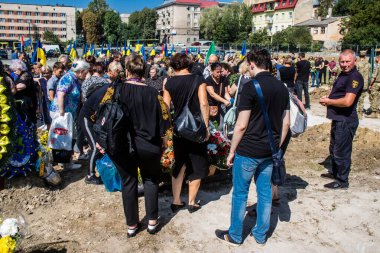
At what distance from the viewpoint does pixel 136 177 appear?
141 inches

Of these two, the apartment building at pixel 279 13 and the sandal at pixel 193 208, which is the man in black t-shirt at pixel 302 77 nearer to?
the sandal at pixel 193 208

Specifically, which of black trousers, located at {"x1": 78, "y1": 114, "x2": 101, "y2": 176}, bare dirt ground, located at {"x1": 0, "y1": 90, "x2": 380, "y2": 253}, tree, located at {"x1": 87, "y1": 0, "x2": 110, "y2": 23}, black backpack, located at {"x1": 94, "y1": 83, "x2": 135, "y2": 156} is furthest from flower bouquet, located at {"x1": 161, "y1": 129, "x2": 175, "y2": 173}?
tree, located at {"x1": 87, "y1": 0, "x2": 110, "y2": 23}

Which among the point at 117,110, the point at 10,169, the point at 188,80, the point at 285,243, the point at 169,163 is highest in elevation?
the point at 188,80

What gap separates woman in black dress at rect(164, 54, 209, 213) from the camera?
3943mm

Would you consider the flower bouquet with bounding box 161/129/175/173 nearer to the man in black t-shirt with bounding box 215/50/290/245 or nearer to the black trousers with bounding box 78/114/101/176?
the man in black t-shirt with bounding box 215/50/290/245

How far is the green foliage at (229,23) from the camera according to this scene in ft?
230

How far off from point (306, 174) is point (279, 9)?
3194 inches

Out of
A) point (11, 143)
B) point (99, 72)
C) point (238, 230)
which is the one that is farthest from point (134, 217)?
point (99, 72)

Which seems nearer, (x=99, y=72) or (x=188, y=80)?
Result: (x=188, y=80)

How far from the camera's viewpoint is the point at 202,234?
3.79 meters

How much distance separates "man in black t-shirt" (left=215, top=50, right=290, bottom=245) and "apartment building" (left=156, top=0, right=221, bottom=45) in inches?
4050

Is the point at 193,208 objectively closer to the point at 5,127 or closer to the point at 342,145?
the point at 342,145

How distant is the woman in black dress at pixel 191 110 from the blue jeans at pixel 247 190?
0.84 meters

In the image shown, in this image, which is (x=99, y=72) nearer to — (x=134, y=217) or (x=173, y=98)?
(x=173, y=98)
